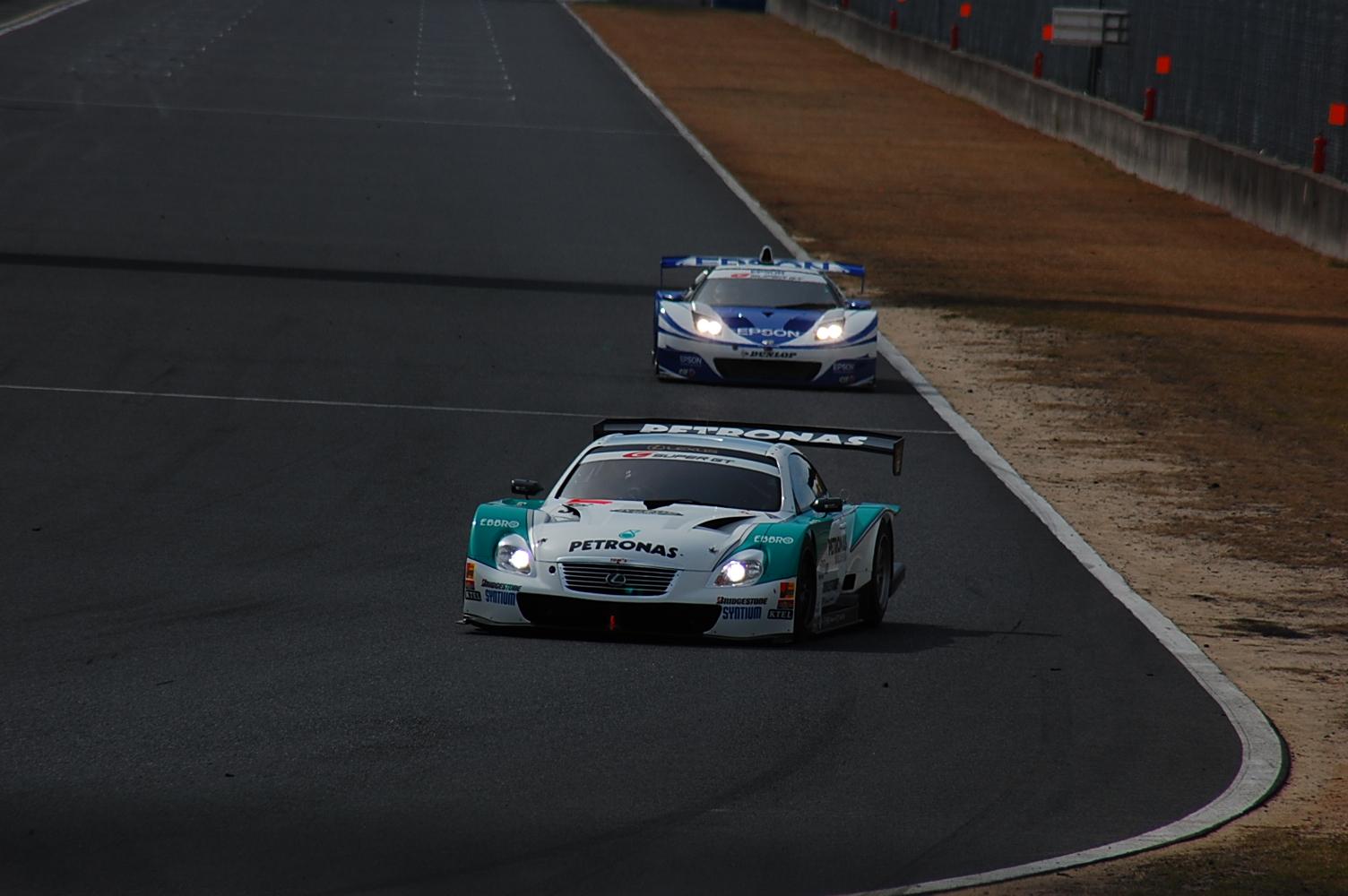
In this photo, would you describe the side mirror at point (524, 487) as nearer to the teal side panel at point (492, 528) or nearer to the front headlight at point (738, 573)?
the teal side panel at point (492, 528)

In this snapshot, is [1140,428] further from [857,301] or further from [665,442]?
[665,442]

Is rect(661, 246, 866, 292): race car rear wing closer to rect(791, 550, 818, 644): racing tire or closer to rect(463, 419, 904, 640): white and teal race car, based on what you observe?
rect(463, 419, 904, 640): white and teal race car

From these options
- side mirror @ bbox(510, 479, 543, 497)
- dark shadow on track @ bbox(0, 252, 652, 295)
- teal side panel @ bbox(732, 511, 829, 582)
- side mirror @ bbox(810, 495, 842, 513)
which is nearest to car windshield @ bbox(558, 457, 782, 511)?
side mirror @ bbox(810, 495, 842, 513)

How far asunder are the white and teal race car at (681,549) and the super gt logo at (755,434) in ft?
0.10

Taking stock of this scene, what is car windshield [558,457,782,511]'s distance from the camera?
14.1 metres

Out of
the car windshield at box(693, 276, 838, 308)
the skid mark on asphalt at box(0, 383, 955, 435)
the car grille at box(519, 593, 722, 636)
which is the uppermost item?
the car grille at box(519, 593, 722, 636)

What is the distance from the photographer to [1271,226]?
131 feet

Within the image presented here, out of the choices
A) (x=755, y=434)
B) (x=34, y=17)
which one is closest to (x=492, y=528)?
(x=755, y=434)

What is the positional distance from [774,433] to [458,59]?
189 ft

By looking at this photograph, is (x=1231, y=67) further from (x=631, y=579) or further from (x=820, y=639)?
(x=631, y=579)

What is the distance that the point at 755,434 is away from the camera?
49.8ft

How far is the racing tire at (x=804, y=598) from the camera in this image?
13.4m

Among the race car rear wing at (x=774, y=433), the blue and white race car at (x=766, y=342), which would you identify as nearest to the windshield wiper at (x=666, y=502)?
the race car rear wing at (x=774, y=433)

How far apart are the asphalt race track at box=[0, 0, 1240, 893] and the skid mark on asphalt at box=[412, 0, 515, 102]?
2522 cm
